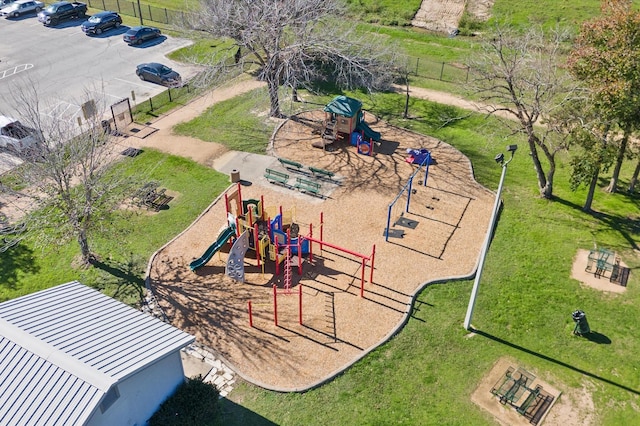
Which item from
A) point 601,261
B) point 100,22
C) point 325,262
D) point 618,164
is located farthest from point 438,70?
point 100,22

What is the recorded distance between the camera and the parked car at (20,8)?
5150 centimetres

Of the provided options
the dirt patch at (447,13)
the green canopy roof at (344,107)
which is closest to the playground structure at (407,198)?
the green canopy roof at (344,107)

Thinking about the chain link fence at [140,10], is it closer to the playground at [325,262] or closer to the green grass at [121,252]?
the playground at [325,262]

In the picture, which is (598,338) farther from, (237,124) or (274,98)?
(237,124)

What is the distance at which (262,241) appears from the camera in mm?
22562

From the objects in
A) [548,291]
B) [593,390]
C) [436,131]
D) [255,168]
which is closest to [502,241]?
[548,291]

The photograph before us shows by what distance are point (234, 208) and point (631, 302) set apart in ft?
59.6

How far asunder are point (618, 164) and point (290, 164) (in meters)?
16.9

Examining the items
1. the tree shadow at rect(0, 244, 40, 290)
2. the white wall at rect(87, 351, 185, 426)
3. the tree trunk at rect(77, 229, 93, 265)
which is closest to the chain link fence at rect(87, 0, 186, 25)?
the tree shadow at rect(0, 244, 40, 290)

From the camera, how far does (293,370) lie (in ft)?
62.1

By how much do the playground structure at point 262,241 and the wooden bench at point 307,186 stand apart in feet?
9.79

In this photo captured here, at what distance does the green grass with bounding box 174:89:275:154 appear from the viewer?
3244 cm

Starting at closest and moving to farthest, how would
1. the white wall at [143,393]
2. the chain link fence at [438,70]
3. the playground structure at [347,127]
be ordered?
1. the white wall at [143,393]
2. the playground structure at [347,127]
3. the chain link fence at [438,70]

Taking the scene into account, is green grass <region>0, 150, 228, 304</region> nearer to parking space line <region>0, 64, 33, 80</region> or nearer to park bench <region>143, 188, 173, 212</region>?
park bench <region>143, 188, 173, 212</region>
